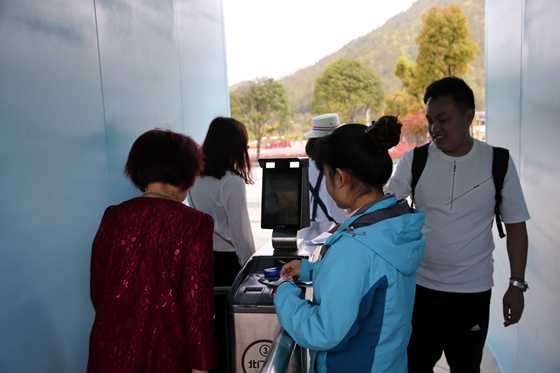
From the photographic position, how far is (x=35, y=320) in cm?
163

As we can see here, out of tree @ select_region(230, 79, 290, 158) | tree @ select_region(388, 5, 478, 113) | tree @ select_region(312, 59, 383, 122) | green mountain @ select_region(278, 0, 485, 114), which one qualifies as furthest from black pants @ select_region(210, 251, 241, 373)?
green mountain @ select_region(278, 0, 485, 114)

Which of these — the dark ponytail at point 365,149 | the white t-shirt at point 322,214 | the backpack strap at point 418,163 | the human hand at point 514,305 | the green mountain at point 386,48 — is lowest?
the human hand at point 514,305

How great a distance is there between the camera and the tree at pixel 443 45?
58.9 ft

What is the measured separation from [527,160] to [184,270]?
165 centimetres

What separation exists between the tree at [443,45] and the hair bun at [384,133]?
59.2 ft

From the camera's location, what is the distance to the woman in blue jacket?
3.18 ft

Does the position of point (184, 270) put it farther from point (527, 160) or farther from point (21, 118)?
point (527, 160)

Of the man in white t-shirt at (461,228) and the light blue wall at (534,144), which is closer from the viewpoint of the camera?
the man in white t-shirt at (461,228)

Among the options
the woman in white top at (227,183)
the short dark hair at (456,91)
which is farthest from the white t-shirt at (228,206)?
the short dark hair at (456,91)

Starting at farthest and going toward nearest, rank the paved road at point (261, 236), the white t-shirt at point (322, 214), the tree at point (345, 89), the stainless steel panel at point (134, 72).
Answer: the tree at point (345, 89) → the paved road at point (261, 236) → the white t-shirt at point (322, 214) → the stainless steel panel at point (134, 72)

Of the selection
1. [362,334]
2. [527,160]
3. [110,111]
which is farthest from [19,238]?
[527,160]

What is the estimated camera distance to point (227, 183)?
225 cm

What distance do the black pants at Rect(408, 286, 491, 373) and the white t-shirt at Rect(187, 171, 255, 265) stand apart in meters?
0.88

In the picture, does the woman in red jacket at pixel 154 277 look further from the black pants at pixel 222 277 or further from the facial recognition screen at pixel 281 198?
→ the black pants at pixel 222 277
